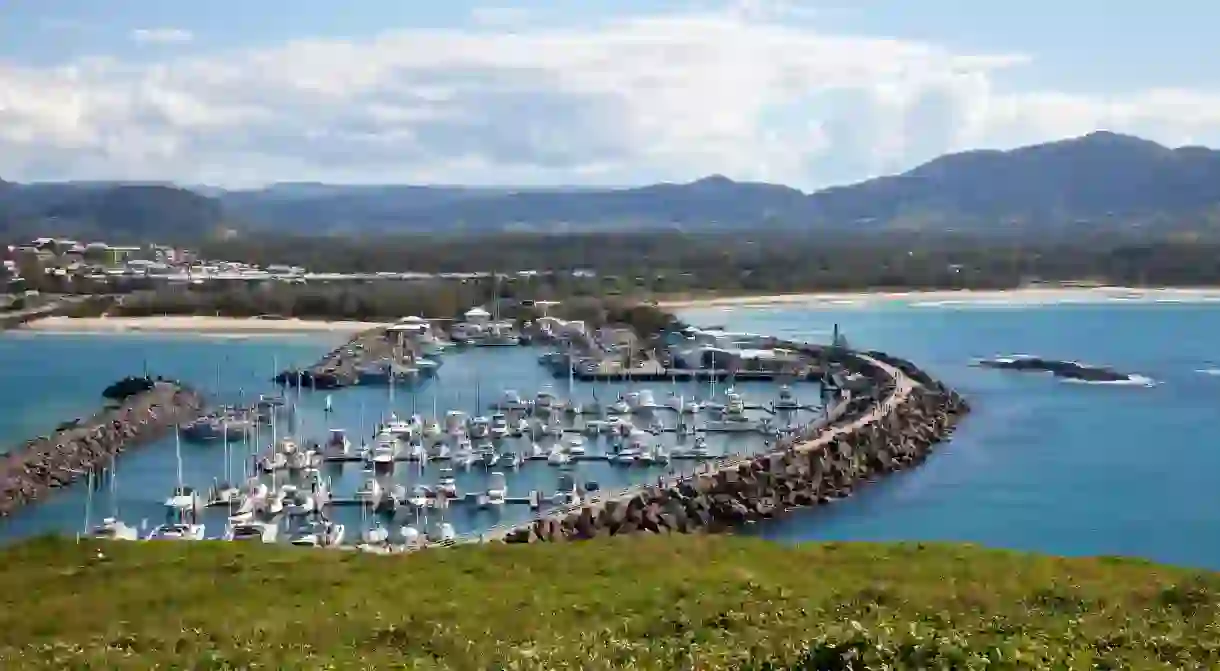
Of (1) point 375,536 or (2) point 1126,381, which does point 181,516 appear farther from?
(2) point 1126,381

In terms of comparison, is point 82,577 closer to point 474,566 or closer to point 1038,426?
point 474,566

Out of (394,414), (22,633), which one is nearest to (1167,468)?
(394,414)

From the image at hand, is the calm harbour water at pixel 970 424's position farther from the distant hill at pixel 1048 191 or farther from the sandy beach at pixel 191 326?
the distant hill at pixel 1048 191

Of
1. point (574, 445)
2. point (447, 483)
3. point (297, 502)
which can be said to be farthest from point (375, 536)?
point (574, 445)

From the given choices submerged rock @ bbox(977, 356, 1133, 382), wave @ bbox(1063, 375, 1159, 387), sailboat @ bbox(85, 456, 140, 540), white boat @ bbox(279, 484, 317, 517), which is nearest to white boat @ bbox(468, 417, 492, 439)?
white boat @ bbox(279, 484, 317, 517)

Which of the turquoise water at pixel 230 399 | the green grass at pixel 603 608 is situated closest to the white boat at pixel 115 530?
the turquoise water at pixel 230 399

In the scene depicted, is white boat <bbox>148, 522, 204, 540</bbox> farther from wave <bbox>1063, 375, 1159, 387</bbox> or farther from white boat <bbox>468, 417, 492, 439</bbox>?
wave <bbox>1063, 375, 1159, 387</bbox>
